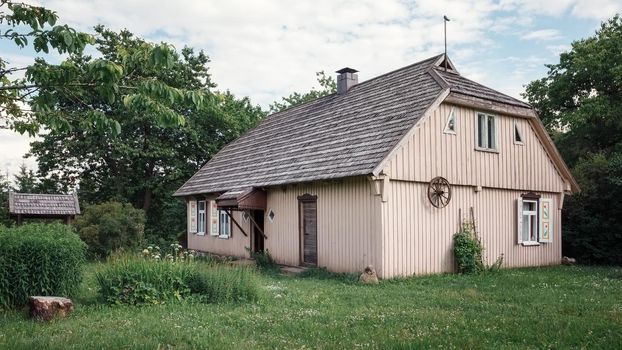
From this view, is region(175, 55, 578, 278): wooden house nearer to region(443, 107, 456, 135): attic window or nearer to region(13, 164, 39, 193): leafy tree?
region(443, 107, 456, 135): attic window

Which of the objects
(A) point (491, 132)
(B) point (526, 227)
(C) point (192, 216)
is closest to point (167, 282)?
(A) point (491, 132)

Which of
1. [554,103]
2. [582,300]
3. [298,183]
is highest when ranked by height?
[554,103]

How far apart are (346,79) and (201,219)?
8.80 metres

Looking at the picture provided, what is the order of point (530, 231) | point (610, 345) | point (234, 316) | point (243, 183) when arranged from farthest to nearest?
point (243, 183) < point (530, 231) < point (234, 316) < point (610, 345)

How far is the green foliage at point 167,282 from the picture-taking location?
10.5 meters

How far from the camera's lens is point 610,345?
7.01 m

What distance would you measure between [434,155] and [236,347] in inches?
380

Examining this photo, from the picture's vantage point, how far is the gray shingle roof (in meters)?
15.1

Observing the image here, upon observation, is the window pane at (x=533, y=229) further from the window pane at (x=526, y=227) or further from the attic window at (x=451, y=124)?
the attic window at (x=451, y=124)

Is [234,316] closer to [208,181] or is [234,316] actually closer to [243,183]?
[243,183]


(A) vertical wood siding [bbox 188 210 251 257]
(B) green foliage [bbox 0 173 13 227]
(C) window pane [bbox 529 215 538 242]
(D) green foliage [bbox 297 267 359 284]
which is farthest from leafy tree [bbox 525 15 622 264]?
(B) green foliage [bbox 0 173 13 227]

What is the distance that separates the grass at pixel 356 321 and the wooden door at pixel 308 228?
4.03m

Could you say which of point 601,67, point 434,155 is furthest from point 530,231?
point 601,67

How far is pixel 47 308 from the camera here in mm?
8977
